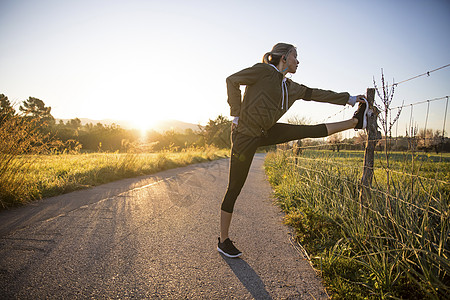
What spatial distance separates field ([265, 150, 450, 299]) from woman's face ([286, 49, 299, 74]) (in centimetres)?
122

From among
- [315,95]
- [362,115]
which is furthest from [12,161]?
[362,115]

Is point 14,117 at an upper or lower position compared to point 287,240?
upper

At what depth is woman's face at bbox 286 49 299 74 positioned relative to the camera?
2443 millimetres

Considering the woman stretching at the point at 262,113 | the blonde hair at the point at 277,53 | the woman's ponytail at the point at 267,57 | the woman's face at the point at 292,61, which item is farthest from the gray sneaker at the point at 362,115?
the woman's ponytail at the point at 267,57

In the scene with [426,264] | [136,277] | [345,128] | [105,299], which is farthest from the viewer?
[345,128]

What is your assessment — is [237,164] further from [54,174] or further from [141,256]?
[54,174]

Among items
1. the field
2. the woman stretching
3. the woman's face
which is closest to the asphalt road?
the field

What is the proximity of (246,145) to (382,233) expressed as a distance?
5.24 feet

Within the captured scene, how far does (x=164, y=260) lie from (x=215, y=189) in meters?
3.84

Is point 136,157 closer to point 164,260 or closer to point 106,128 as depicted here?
point 164,260

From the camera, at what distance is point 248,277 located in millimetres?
1979

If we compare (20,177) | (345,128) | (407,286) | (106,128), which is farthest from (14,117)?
(106,128)

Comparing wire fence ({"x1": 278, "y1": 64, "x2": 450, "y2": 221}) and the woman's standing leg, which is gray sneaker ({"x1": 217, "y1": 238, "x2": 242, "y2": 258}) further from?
wire fence ({"x1": 278, "y1": 64, "x2": 450, "y2": 221})

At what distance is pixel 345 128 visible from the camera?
8.39ft
